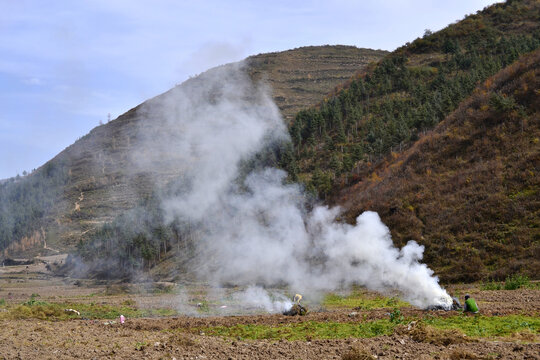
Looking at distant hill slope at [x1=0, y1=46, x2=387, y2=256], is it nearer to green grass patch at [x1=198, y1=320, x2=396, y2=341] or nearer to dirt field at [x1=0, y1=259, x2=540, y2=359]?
dirt field at [x1=0, y1=259, x2=540, y2=359]

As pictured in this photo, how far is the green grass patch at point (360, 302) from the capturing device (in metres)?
31.7

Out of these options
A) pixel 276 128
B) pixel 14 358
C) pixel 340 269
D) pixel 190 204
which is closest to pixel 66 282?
pixel 190 204

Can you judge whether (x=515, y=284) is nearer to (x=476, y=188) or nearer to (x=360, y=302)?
(x=360, y=302)

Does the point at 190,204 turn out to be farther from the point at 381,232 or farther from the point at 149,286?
the point at 381,232

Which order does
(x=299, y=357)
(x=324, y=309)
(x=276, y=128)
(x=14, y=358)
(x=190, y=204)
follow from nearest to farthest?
(x=299, y=357)
(x=14, y=358)
(x=324, y=309)
(x=190, y=204)
(x=276, y=128)

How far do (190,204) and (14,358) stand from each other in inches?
2750

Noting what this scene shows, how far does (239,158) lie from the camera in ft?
303

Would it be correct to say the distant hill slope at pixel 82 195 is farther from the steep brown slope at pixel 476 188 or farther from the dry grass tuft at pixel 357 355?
the dry grass tuft at pixel 357 355

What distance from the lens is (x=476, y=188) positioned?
53625 millimetres

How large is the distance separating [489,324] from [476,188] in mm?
36344

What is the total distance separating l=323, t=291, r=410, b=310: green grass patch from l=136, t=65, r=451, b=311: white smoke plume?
1.20m

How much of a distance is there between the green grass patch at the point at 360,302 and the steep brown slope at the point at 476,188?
1013 cm

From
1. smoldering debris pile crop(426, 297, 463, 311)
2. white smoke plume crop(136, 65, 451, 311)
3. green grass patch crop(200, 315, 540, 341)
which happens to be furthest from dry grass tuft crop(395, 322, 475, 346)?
white smoke plume crop(136, 65, 451, 311)

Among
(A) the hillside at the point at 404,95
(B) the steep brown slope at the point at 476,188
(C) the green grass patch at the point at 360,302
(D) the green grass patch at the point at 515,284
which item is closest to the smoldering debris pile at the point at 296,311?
(C) the green grass patch at the point at 360,302
